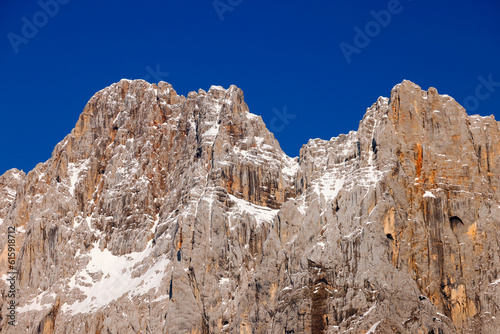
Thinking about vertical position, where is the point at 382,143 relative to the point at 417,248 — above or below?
above

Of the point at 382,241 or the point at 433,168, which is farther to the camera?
the point at 433,168

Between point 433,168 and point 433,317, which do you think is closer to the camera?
point 433,317

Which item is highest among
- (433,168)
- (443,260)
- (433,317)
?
(433,168)

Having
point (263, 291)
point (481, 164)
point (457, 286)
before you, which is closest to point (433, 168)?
point (481, 164)

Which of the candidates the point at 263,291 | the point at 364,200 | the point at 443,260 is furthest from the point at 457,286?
the point at 263,291

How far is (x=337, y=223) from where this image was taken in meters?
193

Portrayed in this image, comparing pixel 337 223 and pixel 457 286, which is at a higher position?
pixel 337 223

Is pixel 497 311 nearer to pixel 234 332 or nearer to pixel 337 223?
pixel 337 223

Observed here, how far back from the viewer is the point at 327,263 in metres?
188

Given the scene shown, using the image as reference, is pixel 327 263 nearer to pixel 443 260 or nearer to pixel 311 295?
pixel 311 295

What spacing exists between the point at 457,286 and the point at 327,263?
77.2 feet

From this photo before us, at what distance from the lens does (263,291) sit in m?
200

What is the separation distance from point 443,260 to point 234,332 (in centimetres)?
4281

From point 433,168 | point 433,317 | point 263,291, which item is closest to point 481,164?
point 433,168
